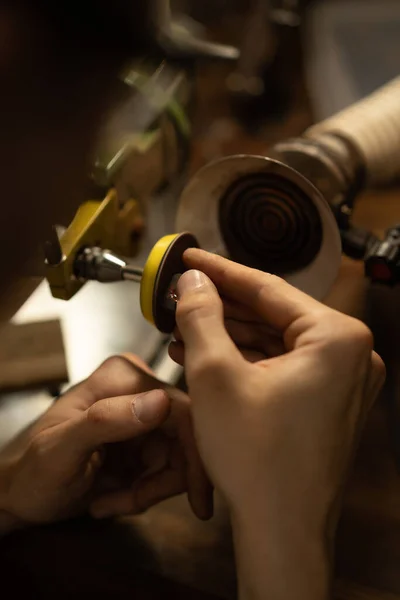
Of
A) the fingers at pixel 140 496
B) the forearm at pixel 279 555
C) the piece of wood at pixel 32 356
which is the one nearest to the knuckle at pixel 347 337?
the forearm at pixel 279 555

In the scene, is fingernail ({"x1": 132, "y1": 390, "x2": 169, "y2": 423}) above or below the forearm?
above

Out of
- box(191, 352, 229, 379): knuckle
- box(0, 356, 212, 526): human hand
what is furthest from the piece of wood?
box(191, 352, 229, 379): knuckle

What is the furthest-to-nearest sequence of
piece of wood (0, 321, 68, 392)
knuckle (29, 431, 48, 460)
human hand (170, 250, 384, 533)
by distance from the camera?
piece of wood (0, 321, 68, 392), knuckle (29, 431, 48, 460), human hand (170, 250, 384, 533)

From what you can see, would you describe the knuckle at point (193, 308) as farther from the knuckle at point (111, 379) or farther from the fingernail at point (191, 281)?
the knuckle at point (111, 379)

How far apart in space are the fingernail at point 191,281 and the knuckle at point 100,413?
3.9 inches

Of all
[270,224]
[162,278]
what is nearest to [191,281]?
[162,278]

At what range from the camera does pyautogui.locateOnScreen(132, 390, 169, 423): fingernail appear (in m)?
0.42

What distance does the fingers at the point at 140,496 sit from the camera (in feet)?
1.62

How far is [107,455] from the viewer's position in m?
0.53

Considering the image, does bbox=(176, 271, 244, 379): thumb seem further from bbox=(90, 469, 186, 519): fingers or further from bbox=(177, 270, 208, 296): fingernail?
bbox=(90, 469, 186, 519): fingers

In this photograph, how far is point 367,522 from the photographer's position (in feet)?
1.61

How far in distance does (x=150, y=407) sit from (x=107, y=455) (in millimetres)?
138

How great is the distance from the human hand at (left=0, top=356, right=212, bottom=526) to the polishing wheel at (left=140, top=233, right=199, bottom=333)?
0.22 ft

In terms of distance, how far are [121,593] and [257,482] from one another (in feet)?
0.66
